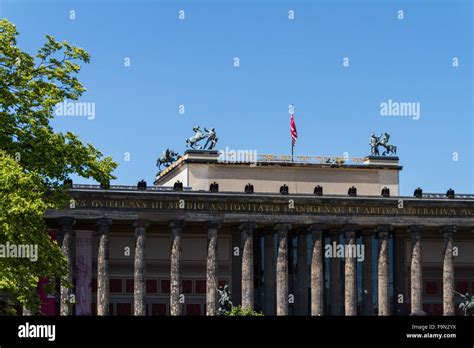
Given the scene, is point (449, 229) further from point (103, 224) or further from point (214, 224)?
point (103, 224)

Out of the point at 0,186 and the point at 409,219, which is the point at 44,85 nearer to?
the point at 0,186

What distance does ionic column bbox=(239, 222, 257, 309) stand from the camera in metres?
99.2

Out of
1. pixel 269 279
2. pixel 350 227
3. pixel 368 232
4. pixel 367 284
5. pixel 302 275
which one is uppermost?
pixel 350 227

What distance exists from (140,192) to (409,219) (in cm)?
2585

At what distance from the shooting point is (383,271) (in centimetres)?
10350

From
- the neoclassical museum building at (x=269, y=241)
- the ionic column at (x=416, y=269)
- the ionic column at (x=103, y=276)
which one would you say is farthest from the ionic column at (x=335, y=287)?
the ionic column at (x=103, y=276)

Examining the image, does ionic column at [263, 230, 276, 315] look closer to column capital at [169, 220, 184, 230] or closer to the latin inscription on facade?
the latin inscription on facade

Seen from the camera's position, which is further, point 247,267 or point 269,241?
point 269,241

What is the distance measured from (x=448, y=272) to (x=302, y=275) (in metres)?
13.9

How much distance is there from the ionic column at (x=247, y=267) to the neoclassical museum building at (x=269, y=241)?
0.13 metres

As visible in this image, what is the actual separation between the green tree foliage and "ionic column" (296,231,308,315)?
5774cm

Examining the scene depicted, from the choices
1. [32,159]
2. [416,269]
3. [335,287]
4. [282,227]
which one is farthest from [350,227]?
[32,159]

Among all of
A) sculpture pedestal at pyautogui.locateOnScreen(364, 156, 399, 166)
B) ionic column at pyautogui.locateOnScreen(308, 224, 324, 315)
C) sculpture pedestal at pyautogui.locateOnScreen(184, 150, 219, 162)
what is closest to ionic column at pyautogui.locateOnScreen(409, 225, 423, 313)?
sculpture pedestal at pyautogui.locateOnScreen(364, 156, 399, 166)

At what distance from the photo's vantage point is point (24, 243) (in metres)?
43.2
